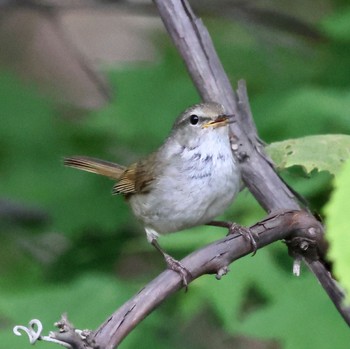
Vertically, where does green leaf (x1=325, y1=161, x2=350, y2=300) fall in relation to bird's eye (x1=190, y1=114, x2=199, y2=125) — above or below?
below

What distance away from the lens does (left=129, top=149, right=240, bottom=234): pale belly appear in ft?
13.1

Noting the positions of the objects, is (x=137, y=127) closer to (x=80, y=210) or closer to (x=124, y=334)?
(x=80, y=210)

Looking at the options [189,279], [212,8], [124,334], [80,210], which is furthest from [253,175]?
[212,8]

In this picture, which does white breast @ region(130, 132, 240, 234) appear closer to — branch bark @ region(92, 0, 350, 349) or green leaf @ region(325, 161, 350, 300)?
branch bark @ region(92, 0, 350, 349)

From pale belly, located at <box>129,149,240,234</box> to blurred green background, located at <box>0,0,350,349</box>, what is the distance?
0.23 m

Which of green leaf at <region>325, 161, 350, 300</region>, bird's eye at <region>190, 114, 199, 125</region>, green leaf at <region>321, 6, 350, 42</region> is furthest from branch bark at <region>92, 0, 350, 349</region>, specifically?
green leaf at <region>321, 6, 350, 42</region>

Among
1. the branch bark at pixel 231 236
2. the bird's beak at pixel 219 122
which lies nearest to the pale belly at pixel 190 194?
the bird's beak at pixel 219 122

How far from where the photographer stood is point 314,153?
9.57 feet

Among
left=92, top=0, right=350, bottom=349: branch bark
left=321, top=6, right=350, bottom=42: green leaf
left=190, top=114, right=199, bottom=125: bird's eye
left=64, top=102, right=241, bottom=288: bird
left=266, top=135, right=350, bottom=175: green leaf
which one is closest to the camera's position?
left=92, top=0, right=350, bottom=349: branch bark

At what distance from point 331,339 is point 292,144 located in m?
1.18

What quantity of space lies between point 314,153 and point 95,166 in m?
2.48

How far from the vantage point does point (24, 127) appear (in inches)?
235

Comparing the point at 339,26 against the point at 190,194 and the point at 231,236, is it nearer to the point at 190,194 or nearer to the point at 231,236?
the point at 190,194

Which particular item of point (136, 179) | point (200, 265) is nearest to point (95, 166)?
point (136, 179)
